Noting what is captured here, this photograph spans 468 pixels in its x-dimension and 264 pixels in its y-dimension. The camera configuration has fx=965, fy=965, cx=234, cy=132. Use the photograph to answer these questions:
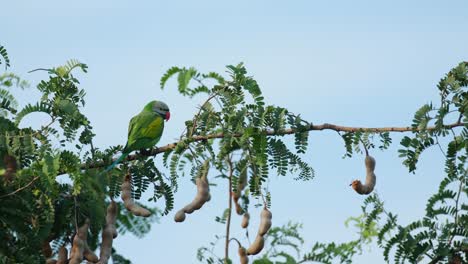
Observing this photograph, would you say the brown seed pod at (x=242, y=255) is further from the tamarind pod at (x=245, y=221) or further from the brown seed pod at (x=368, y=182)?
the brown seed pod at (x=368, y=182)

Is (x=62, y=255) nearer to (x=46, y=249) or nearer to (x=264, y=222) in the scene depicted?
(x=46, y=249)

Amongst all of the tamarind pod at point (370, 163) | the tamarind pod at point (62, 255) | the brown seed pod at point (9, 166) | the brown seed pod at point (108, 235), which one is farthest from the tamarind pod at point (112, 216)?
the tamarind pod at point (370, 163)

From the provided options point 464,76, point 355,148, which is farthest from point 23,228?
point 464,76

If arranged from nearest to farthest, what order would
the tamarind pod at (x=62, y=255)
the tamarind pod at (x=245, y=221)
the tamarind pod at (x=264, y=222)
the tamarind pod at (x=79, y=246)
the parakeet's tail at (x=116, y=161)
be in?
the tamarind pod at (x=264, y=222), the tamarind pod at (x=245, y=221), the tamarind pod at (x=79, y=246), the tamarind pod at (x=62, y=255), the parakeet's tail at (x=116, y=161)

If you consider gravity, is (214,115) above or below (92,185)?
above

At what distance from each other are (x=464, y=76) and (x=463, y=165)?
0.68m

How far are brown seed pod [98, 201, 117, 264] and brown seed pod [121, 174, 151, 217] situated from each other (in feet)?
0.38

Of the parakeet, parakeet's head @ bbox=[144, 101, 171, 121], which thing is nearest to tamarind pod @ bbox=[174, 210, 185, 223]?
the parakeet

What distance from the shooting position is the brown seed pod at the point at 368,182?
7012mm

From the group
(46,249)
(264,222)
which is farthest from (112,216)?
(264,222)

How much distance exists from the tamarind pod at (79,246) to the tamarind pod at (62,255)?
192 mm

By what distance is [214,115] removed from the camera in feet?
23.8

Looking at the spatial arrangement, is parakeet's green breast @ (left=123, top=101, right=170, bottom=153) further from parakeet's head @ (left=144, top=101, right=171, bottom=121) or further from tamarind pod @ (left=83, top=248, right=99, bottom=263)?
tamarind pod @ (left=83, top=248, right=99, bottom=263)

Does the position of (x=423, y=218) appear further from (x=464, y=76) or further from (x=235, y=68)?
(x=235, y=68)
